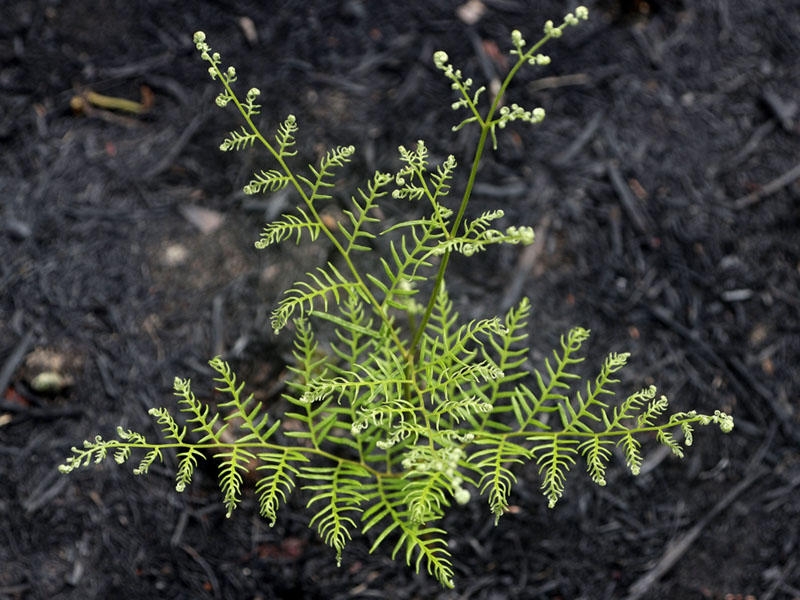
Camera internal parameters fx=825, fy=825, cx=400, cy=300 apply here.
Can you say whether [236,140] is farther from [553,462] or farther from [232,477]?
[553,462]

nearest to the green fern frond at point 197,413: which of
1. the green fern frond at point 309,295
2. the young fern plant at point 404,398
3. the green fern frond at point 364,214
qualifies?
the young fern plant at point 404,398

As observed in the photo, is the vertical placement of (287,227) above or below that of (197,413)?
above

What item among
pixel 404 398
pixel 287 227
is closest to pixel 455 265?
pixel 404 398

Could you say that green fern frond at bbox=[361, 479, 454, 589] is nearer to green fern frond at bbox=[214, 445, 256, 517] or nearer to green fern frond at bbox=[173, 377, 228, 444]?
green fern frond at bbox=[214, 445, 256, 517]

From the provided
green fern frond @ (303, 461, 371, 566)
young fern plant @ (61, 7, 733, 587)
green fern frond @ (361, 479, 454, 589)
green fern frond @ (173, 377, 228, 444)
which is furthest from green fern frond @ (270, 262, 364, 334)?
green fern frond @ (361, 479, 454, 589)

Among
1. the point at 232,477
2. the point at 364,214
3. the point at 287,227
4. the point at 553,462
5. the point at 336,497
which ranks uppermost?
the point at 364,214

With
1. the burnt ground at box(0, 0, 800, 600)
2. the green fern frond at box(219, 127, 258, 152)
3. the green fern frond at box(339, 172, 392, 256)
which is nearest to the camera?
the green fern frond at box(219, 127, 258, 152)

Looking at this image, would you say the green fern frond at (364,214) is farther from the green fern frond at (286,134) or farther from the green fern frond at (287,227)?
the green fern frond at (286,134)
